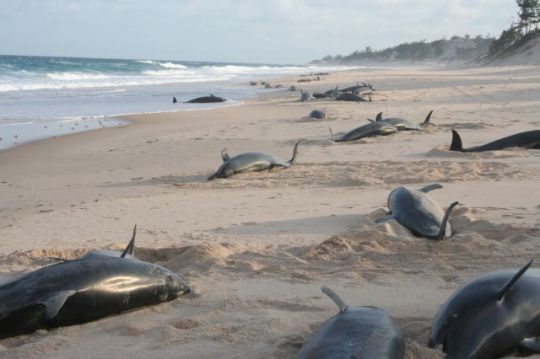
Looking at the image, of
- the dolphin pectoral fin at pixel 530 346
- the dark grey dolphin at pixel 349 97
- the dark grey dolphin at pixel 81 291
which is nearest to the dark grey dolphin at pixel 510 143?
the dark grey dolphin at pixel 81 291

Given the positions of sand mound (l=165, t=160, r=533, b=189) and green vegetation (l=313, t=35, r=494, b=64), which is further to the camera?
green vegetation (l=313, t=35, r=494, b=64)

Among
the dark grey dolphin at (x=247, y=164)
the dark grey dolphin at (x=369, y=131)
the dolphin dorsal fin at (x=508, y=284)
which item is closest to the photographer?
the dolphin dorsal fin at (x=508, y=284)

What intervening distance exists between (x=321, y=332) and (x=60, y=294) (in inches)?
65.2

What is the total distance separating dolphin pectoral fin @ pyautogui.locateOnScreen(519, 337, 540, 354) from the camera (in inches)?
119

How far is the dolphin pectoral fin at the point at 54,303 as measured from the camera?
3.74 m

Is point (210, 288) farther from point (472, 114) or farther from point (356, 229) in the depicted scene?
point (472, 114)

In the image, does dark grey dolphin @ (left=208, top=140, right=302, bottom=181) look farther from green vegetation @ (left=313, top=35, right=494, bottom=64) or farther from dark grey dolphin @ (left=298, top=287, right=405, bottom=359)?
green vegetation @ (left=313, top=35, right=494, bottom=64)

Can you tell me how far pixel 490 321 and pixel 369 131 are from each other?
9.22 meters

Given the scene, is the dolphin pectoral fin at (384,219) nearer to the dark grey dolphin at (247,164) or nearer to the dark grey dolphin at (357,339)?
the dark grey dolphin at (357,339)

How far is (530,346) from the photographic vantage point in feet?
9.98

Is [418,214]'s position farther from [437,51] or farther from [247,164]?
[437,51]

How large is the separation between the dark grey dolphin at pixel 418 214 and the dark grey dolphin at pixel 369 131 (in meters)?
5.74

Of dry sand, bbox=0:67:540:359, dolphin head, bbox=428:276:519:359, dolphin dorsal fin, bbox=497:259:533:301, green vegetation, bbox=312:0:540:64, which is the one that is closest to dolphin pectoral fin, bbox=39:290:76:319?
dry sand, bbox=0:67:540:359

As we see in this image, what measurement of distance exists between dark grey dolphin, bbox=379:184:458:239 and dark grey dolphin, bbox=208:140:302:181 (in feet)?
10.7
